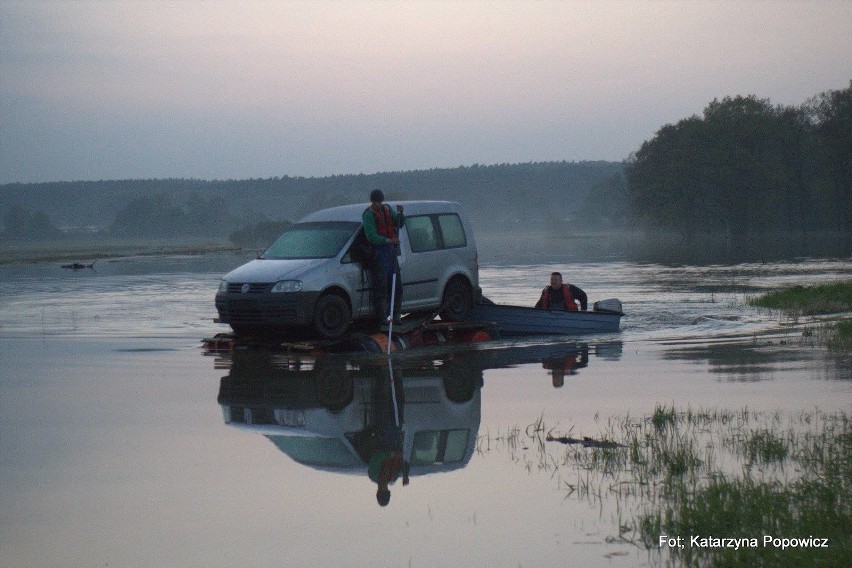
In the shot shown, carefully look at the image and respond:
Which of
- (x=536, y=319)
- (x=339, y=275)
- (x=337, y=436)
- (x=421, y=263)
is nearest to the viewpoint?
(x=337, y=436)

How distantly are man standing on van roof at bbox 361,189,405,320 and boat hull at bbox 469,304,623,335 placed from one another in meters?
2.38

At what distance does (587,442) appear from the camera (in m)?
9.43

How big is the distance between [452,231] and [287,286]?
11.3ft

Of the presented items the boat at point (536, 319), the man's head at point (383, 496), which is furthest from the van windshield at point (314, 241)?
the man's head at point (383, 496)

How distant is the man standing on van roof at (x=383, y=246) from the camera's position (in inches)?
667

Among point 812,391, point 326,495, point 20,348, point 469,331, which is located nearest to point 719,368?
point 812,391

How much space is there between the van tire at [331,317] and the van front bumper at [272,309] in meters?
0.17

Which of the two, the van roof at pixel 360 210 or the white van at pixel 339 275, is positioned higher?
the van roof at pixel 360 210

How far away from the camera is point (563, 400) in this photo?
1194 centimetres

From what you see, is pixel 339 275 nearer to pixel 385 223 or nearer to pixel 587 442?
pixel 385 223

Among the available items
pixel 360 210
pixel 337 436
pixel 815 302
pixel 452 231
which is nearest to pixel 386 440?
pixel 337 436

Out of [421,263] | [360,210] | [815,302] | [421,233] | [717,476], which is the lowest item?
[815,302]

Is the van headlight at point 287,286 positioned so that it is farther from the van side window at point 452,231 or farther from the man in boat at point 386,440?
the man in boat at point 386,440

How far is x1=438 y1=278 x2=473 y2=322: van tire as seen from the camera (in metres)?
18.9
